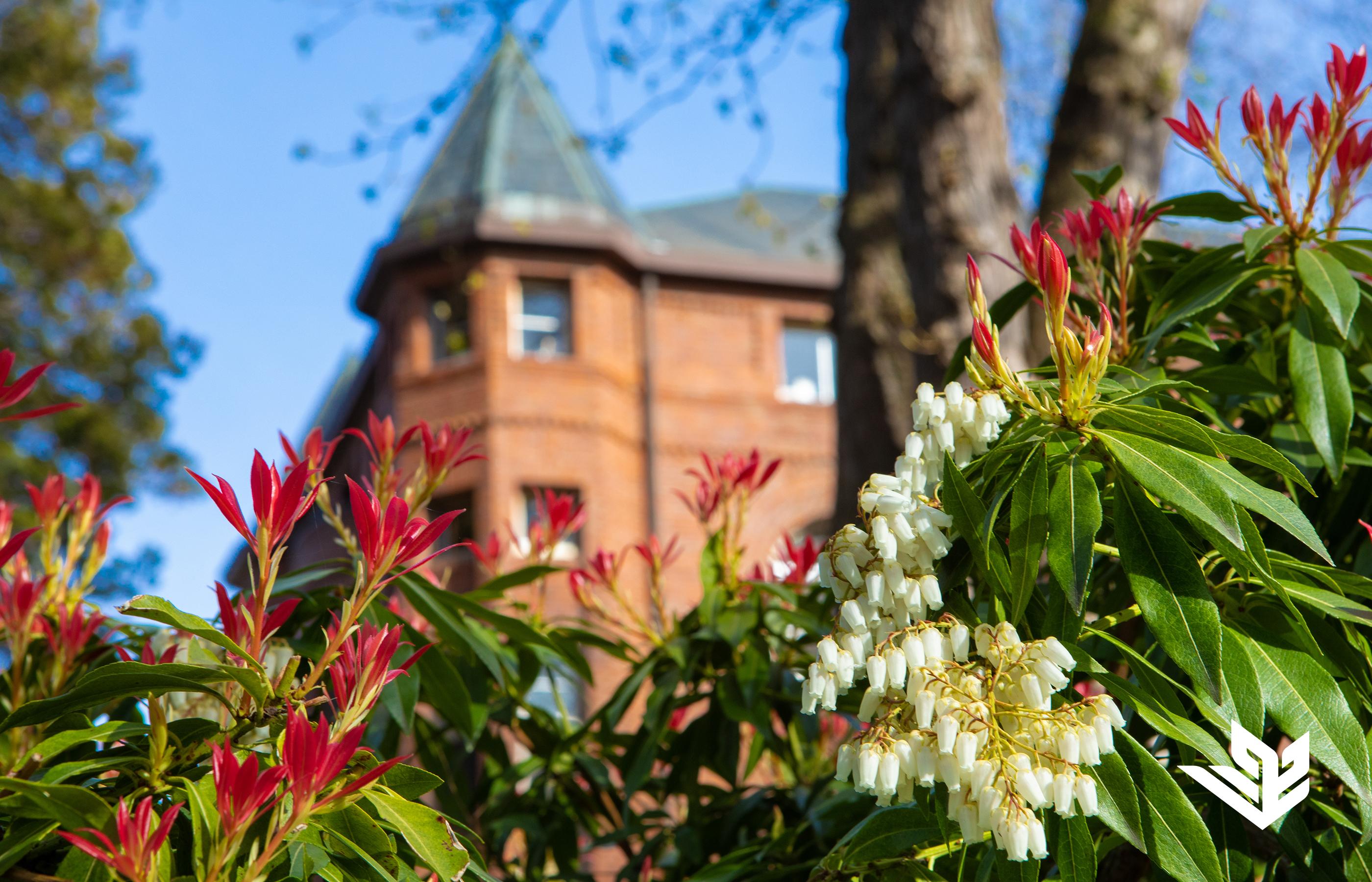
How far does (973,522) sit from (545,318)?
51.2 feet

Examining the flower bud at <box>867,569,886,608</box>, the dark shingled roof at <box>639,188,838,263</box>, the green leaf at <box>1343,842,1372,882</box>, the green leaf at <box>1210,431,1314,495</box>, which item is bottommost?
the green leaf at <box>1343,842,1372,882</box>

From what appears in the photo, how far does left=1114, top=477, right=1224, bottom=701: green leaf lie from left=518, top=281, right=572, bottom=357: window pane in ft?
50.7

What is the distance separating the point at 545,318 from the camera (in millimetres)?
16969

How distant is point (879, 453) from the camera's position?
4.46m

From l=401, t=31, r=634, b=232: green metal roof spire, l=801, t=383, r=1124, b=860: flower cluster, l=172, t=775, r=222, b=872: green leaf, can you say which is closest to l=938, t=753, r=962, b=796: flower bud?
l=801, t=383, r=1124, b=860: flower cluster

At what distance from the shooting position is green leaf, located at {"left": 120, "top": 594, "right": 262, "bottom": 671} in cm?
157

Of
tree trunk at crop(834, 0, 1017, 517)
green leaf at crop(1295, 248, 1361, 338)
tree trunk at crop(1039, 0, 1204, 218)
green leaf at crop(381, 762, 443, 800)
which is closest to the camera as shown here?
green leaf at crop(381, 762, 443, 800)

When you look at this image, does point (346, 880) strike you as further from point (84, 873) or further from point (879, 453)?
point (879, 453)

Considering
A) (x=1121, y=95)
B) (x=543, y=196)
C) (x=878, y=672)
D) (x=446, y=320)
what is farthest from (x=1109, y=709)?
(x=543, y=196)

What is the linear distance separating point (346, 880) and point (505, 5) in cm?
591

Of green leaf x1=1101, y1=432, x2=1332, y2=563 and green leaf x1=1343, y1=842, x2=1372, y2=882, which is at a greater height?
green leaf x1=1101, y1=432, x2=1332, y2=563

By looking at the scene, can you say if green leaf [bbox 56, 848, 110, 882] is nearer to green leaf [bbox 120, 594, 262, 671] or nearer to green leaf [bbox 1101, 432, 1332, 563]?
green leaf [bbox 120, 594, 262, 671]

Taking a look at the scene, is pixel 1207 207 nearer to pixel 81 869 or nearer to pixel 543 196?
pixel 81 869


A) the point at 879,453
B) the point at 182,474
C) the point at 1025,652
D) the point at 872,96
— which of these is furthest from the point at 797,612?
the point at 182,474
